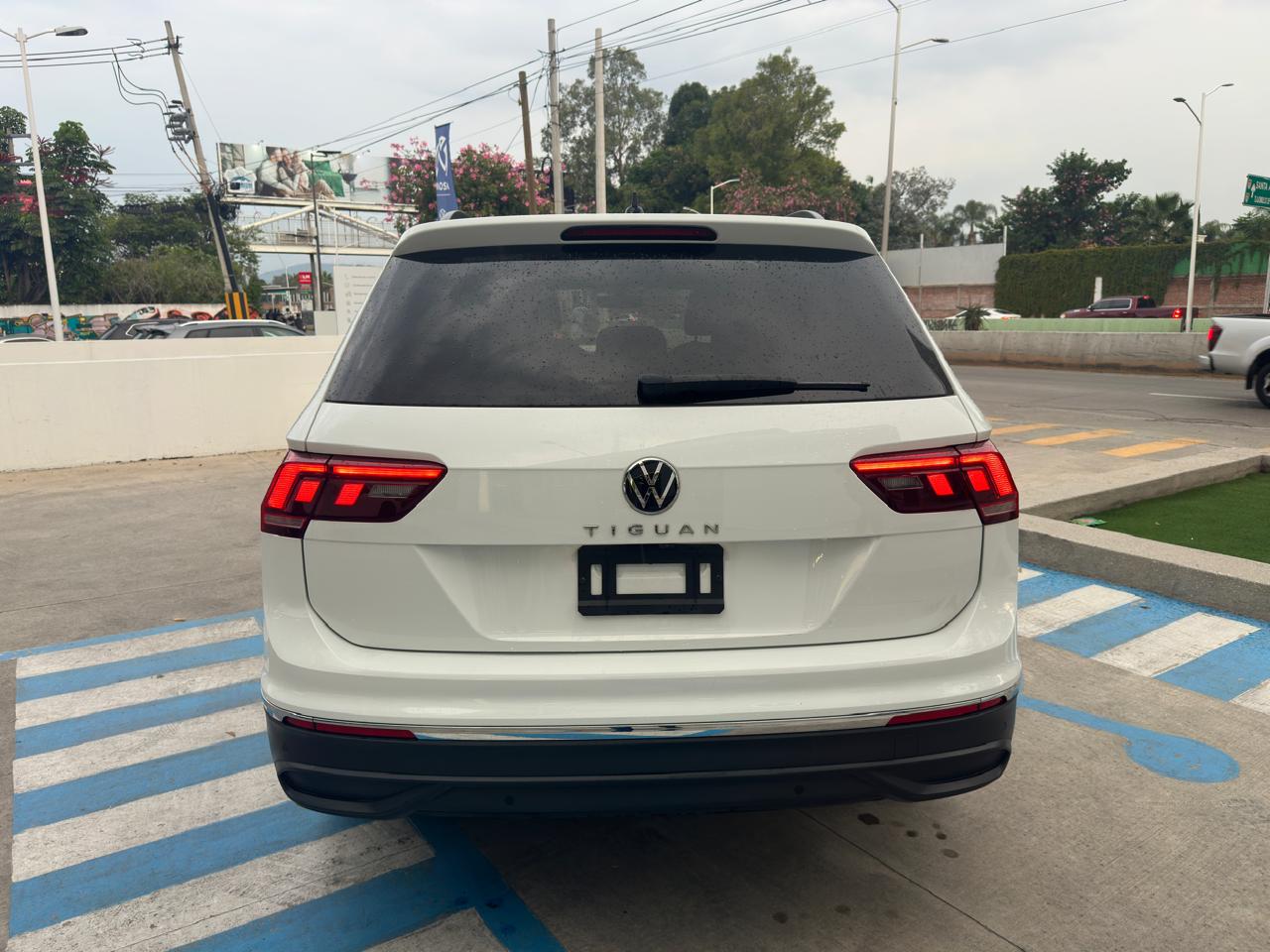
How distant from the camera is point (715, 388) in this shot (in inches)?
93.5

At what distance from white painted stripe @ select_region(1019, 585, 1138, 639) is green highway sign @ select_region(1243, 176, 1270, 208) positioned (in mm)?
18626

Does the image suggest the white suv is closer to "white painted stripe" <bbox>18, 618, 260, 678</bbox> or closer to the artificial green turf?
"white painted stripe" <bbox>18, 618, 260, 678</bbox>

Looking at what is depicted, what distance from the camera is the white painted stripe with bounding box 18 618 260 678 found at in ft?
16.0

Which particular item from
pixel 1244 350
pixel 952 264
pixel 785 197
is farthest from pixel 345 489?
pixel 785 197

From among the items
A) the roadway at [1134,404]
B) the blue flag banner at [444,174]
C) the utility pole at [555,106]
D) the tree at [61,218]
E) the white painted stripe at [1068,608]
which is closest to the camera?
the white painted stripe at [1068,608]

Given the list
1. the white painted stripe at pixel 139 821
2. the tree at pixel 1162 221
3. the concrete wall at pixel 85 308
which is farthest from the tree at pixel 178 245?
the white painted stripe at pixel 139 821

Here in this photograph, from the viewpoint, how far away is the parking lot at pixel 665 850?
2.71m

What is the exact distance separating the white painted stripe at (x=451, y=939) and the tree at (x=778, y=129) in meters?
74.6

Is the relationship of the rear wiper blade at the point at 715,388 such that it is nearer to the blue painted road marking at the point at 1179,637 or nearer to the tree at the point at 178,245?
→ the blue painted road marking at the point at 1179,637

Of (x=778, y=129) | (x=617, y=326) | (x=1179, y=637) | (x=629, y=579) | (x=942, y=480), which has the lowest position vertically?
(x=1179, y=637)

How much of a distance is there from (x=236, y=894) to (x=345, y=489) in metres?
1.40

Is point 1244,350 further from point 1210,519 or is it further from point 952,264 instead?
point 952,264

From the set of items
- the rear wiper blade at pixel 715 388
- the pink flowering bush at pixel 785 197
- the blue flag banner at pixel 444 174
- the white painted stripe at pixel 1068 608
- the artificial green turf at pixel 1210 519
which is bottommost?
the white painted stripe at pixel 1068 608

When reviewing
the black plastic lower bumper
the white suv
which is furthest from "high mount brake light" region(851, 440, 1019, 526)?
the black plastic lower bumper
